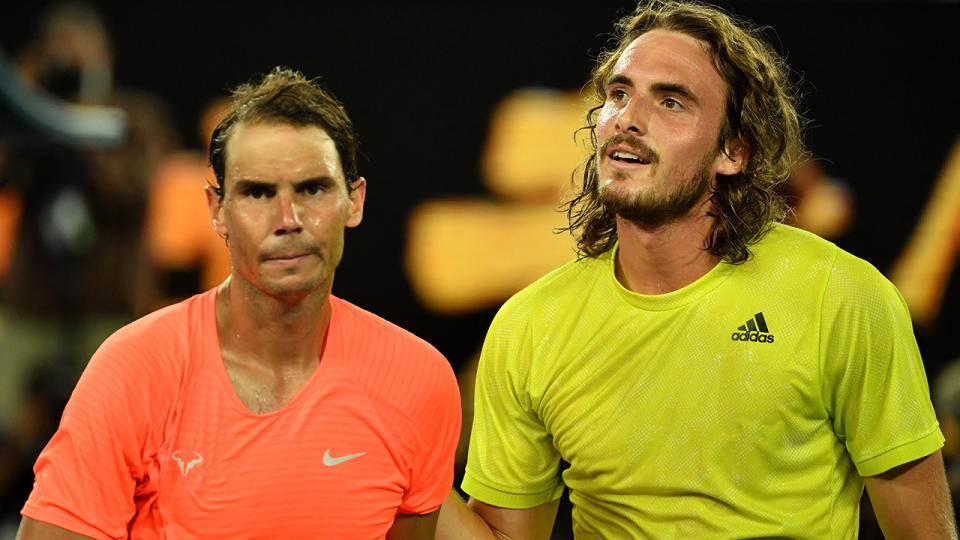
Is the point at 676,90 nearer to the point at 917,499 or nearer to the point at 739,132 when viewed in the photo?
the point at 739,132

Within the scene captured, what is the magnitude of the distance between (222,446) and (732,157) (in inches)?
63.7

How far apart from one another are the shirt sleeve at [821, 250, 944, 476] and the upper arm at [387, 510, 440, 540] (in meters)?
1.10

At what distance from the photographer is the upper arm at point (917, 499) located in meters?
3.09

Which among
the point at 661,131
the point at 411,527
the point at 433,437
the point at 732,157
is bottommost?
the point at 411,527

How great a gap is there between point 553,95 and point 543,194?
0.50 meters

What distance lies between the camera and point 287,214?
289cm

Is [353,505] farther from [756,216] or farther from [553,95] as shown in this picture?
[553,95]

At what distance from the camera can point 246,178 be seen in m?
2.92

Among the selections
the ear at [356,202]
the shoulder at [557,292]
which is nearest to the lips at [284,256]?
the ear at [356,202]

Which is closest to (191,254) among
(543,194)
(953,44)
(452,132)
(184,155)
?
(184,155)

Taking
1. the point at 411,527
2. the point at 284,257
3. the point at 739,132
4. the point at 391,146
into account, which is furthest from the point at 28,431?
the point at 739,132

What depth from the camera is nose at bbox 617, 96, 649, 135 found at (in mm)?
3199

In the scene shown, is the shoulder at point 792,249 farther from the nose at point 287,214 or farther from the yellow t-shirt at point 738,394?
the nose at point 287,214

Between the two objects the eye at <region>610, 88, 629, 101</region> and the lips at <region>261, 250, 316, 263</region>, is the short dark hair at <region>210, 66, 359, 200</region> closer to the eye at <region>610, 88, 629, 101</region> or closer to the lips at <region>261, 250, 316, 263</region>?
the lips at <region>261, 250, 316, 263</region>
